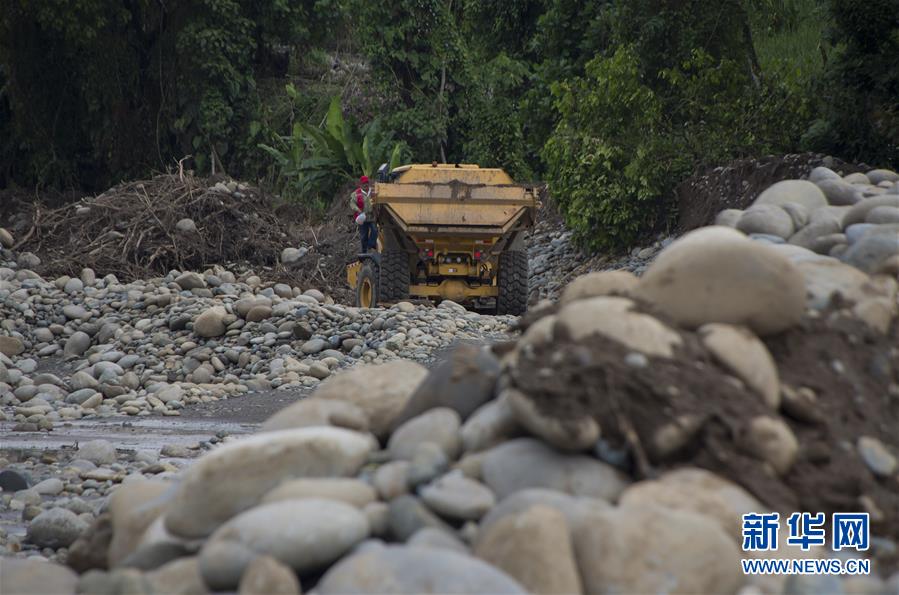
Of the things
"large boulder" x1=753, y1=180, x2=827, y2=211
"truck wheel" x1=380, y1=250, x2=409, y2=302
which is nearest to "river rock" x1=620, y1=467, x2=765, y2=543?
"large boulder" x1=753, y1=180, x2=827, y2=211

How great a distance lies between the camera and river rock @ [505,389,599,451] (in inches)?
163

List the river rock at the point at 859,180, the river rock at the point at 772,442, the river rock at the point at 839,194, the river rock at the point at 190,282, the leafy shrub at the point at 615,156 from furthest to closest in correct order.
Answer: the leafy shrub at the point at 615,156
the river rock at the point at 190,282
the river rock at the point at 859,180
the river rock at the point at 839,194
the river rock at the point at 772,442

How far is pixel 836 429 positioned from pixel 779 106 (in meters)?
16.5

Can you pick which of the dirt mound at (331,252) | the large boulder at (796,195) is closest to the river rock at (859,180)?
the large boulder at (796,195)

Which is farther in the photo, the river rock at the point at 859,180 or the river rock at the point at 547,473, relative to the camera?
the river rock at the point at 859,180

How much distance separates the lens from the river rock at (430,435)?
4.63 meters

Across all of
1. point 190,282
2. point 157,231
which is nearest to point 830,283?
point 190,282

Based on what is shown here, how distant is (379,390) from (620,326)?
3.87 feet

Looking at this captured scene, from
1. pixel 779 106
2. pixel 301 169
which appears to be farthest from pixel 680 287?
pixel 301 169

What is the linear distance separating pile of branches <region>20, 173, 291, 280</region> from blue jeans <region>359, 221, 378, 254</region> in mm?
4221

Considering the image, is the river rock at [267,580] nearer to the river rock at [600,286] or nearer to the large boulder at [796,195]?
the river rock at [600,286]

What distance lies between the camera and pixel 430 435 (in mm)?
4660

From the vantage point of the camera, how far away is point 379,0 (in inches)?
1172

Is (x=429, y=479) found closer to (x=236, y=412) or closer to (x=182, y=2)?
(x=236, y=412)
